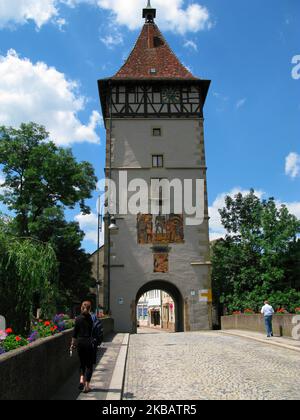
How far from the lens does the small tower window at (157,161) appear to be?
95.0 ft

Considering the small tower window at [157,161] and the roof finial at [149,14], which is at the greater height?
the roof finial at [149,14]

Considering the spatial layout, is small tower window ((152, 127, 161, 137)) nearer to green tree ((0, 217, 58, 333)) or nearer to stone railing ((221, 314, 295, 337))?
stone railing ((221, 314, 295, 337))

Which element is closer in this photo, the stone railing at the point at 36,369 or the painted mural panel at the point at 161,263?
the stone railing at the point at 36,369

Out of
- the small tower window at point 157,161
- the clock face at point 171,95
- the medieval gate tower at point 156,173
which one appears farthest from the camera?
the clock face at point 171,95

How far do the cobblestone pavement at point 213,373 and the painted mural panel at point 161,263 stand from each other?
41.5ft

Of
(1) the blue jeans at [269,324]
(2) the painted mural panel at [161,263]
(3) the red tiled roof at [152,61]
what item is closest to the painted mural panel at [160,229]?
(2) the painted mural panel at [161,263]

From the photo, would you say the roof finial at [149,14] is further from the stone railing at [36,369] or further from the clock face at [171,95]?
the stone railing at [36,369]

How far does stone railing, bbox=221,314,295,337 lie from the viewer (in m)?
16.9

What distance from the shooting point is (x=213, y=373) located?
9.30m

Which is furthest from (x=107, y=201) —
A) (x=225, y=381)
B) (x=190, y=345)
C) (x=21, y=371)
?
(x=21, y=371)

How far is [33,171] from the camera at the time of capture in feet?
88.7

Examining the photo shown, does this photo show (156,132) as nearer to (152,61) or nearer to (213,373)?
(152,61)

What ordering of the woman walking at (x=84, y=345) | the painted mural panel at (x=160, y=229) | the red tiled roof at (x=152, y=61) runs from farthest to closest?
the red tiled roof at (x=152, y=61) → the painted mural panel at (x=160, y=229) → the woman walking at (x=84, y=345)

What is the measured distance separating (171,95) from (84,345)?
79.2ft
